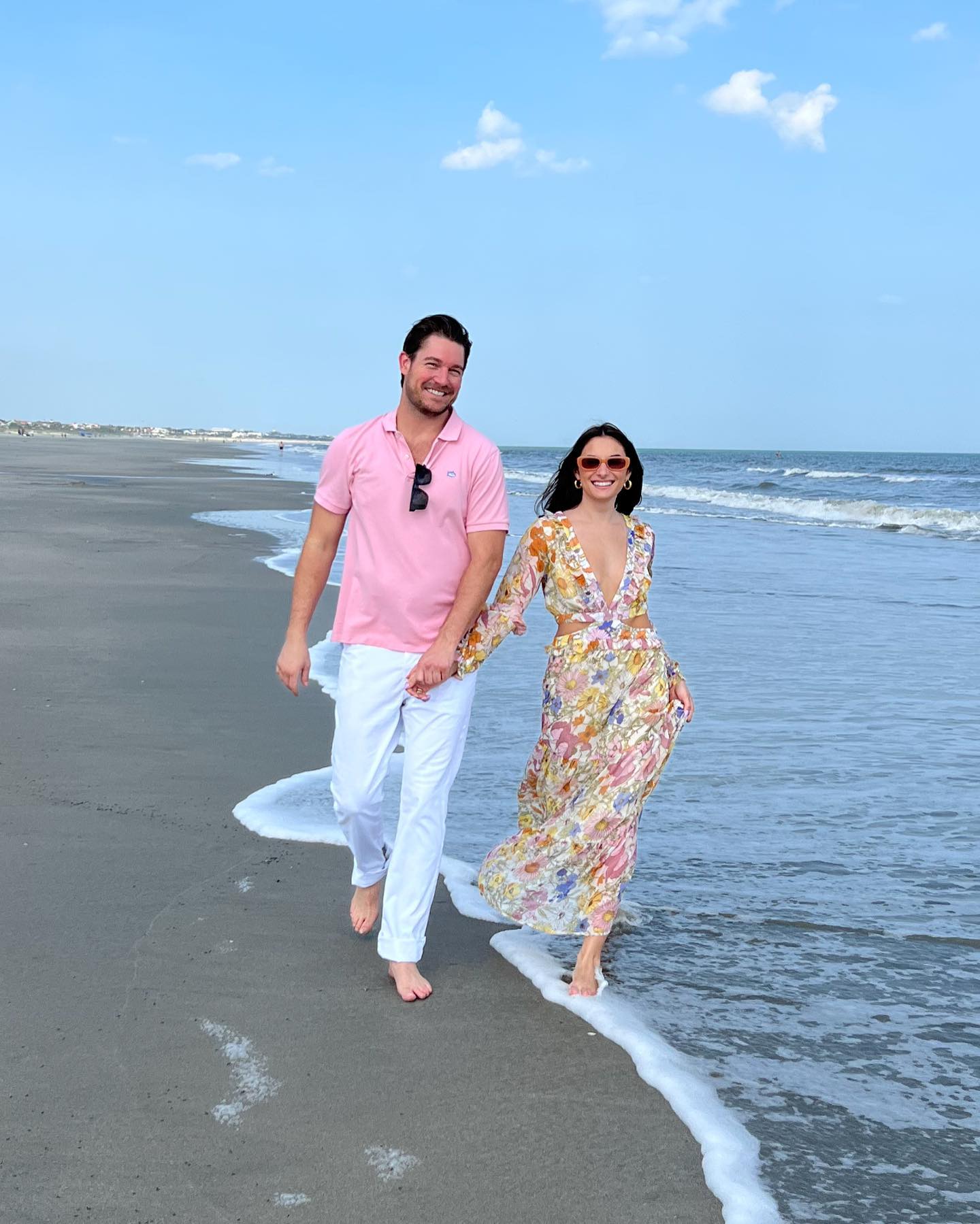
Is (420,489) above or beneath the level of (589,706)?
above

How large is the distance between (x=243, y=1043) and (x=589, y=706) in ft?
4.13

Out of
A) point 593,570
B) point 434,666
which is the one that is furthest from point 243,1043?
point 593,570

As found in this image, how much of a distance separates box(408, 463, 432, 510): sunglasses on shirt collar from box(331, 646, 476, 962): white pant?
40 centimetres

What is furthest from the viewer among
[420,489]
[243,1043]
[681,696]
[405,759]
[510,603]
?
[681,696]

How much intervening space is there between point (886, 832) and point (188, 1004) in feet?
8.85

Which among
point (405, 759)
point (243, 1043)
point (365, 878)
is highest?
point (405, 759)

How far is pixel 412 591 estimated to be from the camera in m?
3.21

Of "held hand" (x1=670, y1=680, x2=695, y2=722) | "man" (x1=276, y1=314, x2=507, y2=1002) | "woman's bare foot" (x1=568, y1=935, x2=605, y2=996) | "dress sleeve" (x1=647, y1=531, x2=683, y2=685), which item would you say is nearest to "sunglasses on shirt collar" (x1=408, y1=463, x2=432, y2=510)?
"man" (x1=276, y1=314, x2=507, y2=1002)

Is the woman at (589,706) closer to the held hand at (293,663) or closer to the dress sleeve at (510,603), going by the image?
the dress sleeve at (510,603)

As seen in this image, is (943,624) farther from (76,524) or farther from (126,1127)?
(76,524)

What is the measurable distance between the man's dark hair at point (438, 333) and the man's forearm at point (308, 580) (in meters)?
0.53

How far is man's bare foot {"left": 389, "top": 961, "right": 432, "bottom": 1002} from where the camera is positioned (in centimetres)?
313

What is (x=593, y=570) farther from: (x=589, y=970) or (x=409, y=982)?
(x=409, y=982)

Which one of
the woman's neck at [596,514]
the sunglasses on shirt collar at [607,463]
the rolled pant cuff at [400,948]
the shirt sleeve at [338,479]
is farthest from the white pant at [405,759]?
the sunglasses on shirt collar at [607,463]
